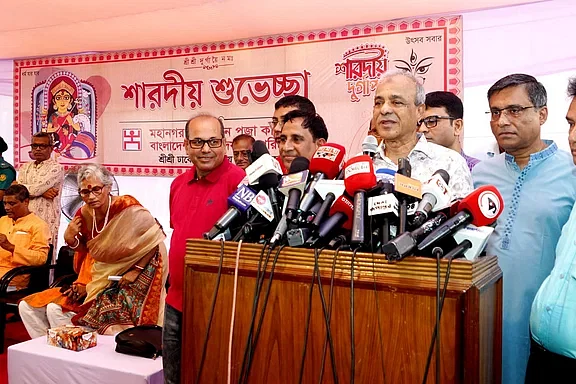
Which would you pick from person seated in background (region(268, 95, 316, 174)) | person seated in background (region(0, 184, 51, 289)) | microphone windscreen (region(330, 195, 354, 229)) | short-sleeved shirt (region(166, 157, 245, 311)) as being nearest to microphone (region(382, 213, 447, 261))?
microphone windscreen (region(330, 195, 354, 229))

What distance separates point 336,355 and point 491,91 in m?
1.41

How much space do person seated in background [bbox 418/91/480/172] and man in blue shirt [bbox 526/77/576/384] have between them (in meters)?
1.37

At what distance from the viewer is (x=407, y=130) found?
1950 millimetres

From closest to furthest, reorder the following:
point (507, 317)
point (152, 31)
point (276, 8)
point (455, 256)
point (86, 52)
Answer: point (455, 256) < point (507, 317) < point (276, 8) < point (152, 31) < point (86, 52)

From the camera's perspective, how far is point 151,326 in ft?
10.8

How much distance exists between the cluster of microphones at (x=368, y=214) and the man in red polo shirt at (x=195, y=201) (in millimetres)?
795

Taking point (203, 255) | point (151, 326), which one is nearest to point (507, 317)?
point (203, 255)

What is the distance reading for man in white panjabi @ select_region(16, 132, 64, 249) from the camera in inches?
215

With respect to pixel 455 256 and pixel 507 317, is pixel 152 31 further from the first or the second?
pixel 455 256

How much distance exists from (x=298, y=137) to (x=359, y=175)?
1255mm

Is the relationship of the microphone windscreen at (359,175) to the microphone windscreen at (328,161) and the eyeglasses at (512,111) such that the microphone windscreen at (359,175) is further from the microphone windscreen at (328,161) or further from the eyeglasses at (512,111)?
the eyeglasses at (512,111)

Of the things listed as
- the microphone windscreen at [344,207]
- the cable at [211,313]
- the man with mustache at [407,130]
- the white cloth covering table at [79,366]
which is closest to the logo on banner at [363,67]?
the man with mustache at [407,130]

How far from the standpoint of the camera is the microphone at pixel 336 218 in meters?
1.40

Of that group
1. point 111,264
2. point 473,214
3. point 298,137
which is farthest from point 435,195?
point 111,264
